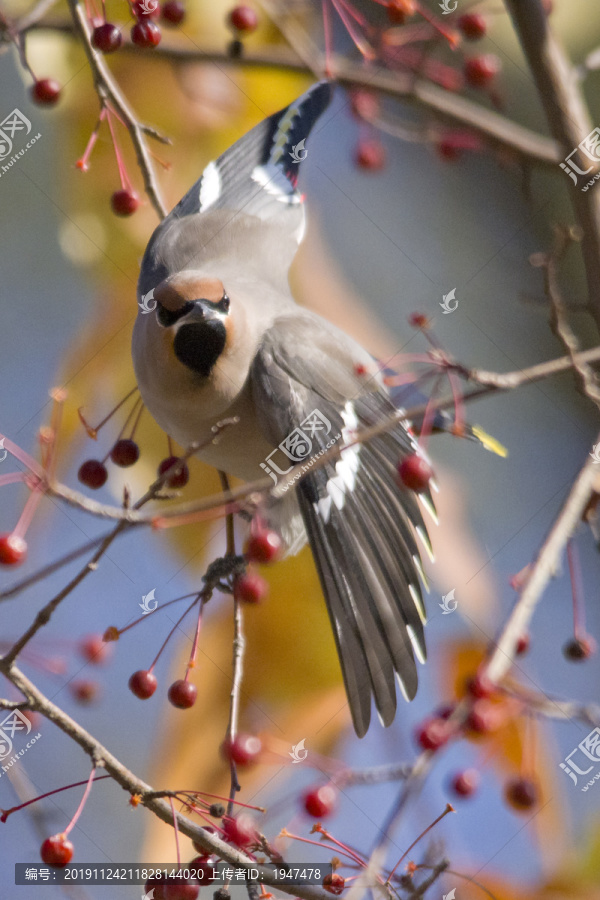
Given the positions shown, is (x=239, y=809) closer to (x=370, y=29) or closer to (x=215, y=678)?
(x=215, y=678)

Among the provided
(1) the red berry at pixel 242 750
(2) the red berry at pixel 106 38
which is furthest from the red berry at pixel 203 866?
(2) the red berry at pixel 106 38

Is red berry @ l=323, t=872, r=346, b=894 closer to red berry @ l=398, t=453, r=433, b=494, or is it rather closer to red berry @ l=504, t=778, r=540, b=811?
red berry @ l=504, t=778, r=540, b=811

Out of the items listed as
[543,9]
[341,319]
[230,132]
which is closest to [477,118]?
[543,9]

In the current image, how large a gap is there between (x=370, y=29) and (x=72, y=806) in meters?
1.51

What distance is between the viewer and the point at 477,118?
1.59 m

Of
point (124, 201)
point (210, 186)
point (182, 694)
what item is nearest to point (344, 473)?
point (182, 694)

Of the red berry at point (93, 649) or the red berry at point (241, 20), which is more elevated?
the red berry at point (241, 20)

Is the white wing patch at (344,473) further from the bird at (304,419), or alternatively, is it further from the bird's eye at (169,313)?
the bird's eye at (169,313)

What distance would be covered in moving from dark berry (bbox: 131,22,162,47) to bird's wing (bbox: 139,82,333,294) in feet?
1.65

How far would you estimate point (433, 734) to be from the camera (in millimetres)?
1013

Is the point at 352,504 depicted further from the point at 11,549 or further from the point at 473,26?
the point at 473,26

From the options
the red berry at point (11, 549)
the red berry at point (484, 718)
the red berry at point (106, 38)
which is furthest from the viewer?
the red berry at point (106, 38)

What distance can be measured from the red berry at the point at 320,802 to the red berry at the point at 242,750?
0.10 m

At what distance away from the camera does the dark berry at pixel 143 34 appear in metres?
1.58
